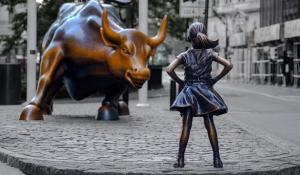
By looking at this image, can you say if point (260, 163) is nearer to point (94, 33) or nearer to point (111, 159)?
point (111, 159)

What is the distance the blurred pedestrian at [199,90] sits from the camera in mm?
8711

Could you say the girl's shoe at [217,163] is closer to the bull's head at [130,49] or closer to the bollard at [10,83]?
the bull's head at [130,49]

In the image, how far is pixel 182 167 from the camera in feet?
28.6

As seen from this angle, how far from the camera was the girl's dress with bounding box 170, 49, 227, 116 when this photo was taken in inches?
343

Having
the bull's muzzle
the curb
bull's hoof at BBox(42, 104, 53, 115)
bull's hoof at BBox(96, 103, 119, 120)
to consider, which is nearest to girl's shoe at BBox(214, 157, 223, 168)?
the curb

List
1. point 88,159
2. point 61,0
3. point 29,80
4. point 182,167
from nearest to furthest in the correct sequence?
point 182,167
point 88,159
point 29,80
point 61,0

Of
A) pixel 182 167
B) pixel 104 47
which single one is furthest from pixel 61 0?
pixel 182 167

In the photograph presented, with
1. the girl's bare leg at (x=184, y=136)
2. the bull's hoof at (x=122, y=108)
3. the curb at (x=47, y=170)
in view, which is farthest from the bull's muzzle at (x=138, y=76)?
the girl's bare leg at (x=184, y=136)

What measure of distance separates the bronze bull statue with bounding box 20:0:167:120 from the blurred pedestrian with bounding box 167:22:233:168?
229 inches

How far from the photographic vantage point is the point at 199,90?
875 centimetres

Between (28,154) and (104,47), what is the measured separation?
6153 mm

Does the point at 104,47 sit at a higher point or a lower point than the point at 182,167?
higher

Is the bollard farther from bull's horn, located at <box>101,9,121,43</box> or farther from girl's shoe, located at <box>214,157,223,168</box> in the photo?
girl's shoe, located at <box>214,157,223,168</box>

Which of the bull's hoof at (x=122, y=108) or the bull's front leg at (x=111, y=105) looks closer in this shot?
the bull's front leg at (x=111, y=105)
